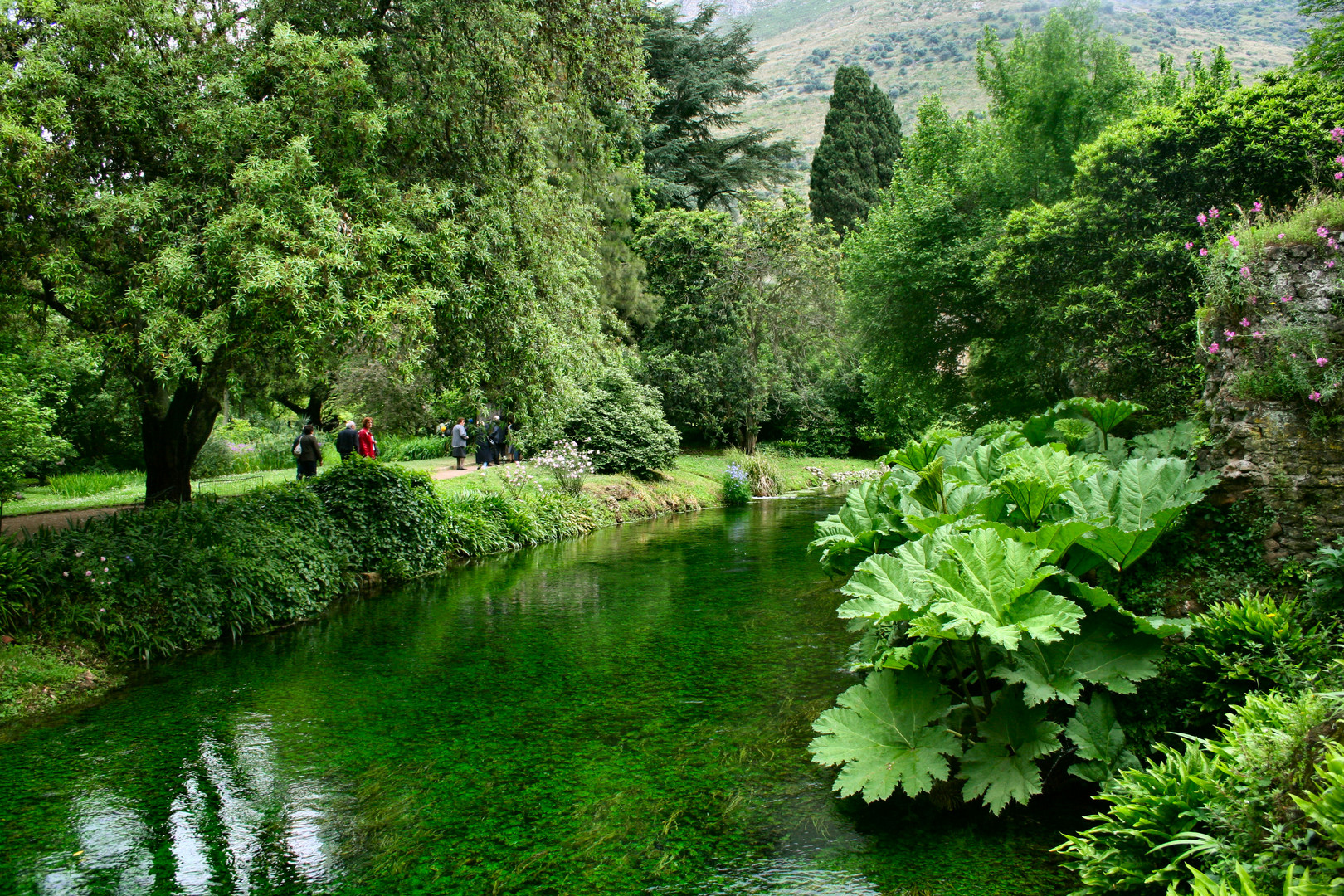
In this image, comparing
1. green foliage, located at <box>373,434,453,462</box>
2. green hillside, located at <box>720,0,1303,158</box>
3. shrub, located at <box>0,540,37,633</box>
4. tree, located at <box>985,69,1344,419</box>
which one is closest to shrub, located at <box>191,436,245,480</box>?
green foliage, located at <box>373,434,453,462</box>

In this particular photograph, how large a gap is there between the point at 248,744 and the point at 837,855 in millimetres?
3977

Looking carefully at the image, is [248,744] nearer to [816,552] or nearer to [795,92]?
[816,552]

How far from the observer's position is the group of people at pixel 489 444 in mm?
20281

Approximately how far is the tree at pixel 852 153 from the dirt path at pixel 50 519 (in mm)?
30277

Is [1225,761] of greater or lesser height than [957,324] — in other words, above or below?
below

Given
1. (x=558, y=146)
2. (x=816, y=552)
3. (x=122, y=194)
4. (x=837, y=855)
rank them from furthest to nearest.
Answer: (x=558, y=146), (x=816, y=552), (x=122, y=194), (x=837, y=855)

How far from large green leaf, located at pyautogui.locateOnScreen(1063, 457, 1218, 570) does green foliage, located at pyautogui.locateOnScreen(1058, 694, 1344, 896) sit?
1.06m

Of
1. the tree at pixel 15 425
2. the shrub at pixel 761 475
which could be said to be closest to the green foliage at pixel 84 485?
the tree at pixel 15 425

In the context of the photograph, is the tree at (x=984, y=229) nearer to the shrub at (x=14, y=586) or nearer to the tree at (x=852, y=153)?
the tree at (x=852, y=153)

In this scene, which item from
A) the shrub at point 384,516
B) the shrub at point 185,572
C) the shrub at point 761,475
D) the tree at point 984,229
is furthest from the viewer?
the shrub at point 761,475

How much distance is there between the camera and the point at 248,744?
5457 millimetres

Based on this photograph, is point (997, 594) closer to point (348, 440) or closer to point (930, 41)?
point (348, 440)

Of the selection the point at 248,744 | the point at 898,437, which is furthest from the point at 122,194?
the point at 898,437

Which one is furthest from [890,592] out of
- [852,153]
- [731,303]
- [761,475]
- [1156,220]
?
[852,153]
